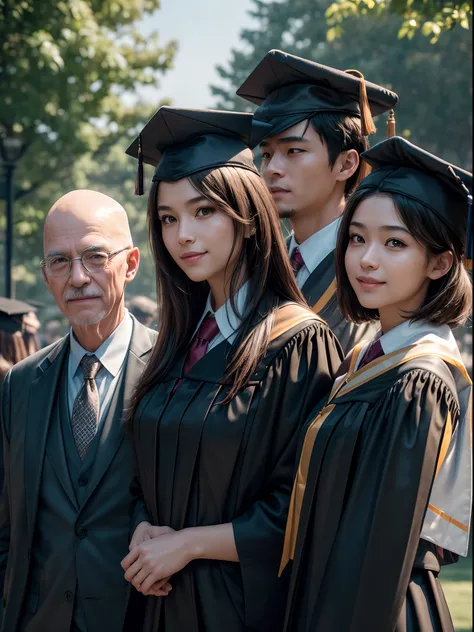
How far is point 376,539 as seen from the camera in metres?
2.55

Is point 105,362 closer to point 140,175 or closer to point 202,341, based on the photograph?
point 202,341

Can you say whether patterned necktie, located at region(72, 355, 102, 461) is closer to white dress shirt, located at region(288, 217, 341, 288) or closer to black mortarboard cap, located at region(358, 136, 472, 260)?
white dress shirt, located at region(288, 217, 341, 288)

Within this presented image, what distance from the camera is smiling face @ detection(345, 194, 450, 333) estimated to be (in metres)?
2.83

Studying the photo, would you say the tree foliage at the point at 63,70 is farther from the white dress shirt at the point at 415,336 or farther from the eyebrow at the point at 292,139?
the white dress shirt at the point at 415,336

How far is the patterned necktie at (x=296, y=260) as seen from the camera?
3.91 m

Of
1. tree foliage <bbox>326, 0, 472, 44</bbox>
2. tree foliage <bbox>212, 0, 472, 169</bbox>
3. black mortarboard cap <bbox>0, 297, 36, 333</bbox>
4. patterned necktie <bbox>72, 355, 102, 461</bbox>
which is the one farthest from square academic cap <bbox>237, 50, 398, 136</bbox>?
tree foliage <bbox>212, 0, 472, 169</bbox>

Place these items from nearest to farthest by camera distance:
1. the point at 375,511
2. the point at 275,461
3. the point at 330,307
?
1. the point at 375,511
2. the point at 275,461
3. the point at 330,307

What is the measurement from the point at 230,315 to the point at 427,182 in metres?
0.80

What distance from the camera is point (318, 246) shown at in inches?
152

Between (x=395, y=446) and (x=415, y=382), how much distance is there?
0.19 metres

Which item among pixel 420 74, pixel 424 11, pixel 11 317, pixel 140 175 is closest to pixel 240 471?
pixel 140 175

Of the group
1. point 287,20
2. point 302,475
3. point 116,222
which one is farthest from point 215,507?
point 287,20

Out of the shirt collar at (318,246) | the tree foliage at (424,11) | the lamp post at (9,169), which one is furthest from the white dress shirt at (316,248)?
the lamp post at (9,169)

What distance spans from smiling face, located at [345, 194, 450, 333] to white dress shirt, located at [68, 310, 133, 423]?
1051mm
